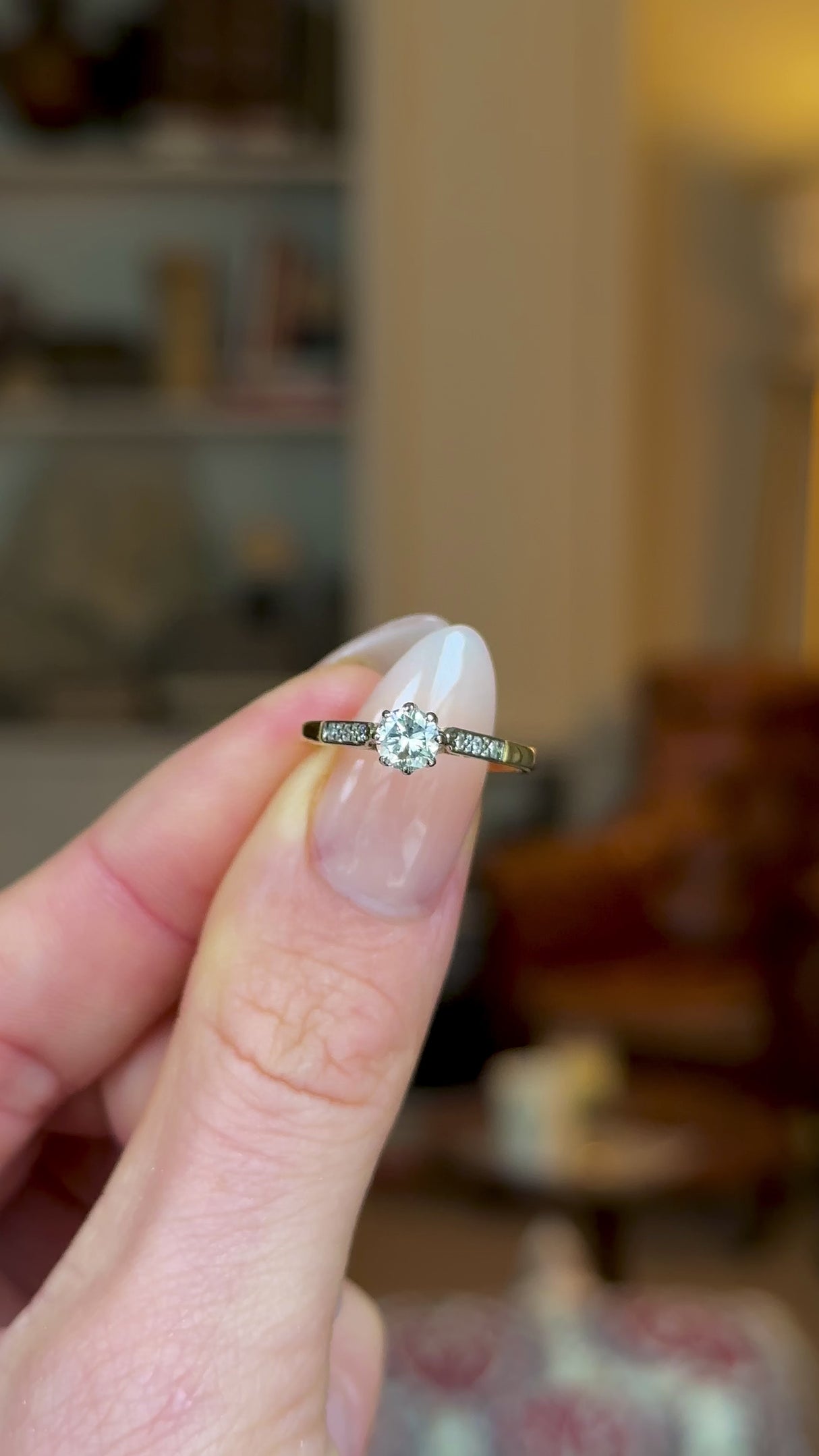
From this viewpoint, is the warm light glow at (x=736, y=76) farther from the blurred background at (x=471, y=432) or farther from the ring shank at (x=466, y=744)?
the ring shank at (x=466, y=744)

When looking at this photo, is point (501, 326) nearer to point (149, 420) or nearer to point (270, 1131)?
point (149, 420)

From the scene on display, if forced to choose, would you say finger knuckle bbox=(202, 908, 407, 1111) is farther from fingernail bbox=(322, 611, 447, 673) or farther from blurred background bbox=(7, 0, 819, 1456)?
blurred background bbox=(7, 0, 819, 1456)

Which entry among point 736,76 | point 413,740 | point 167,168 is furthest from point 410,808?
point 736,76

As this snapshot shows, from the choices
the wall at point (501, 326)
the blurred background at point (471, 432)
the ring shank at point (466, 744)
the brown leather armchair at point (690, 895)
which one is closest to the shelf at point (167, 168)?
the blurred background at point (471, 432)

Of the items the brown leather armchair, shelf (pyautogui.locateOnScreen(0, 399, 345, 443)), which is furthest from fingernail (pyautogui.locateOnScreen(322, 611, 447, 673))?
shelf (pyautogui.locateOnScreen(0, 399, 345, 443))

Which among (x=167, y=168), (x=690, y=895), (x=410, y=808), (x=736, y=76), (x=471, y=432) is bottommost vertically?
(x=690, y=895)

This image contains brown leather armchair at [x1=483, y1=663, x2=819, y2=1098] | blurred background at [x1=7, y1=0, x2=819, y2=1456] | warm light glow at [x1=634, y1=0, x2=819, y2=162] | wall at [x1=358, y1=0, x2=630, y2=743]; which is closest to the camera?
brown leather armchair at [x1=483, y1=663, x2=819, y2=1098]

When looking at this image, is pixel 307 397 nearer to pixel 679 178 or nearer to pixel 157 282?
pixel 157 282
